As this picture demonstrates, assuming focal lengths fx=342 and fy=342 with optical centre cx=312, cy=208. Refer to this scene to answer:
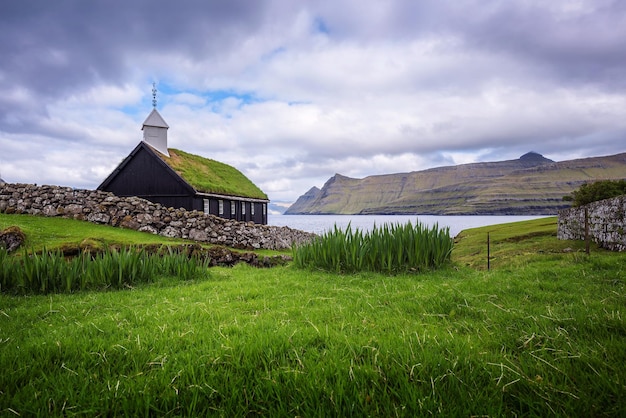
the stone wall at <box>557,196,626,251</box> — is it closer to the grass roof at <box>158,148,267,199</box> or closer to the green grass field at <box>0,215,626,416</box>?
the green grass field at <box>0,215,626,416</box>

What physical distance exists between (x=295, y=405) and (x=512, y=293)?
475 centimetres

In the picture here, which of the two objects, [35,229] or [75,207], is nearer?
[35,229]

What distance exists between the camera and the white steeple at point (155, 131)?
32.4 meters

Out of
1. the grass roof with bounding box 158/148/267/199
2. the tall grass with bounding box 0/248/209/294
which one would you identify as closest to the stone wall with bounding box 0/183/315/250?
the grass roof with bounding box 158/148/267/199

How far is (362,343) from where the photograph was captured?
357cm

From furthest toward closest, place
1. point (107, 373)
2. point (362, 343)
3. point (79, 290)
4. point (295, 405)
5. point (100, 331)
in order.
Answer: point (79, 290) < point (100, 331) < point (362, 343) < point (107, 373) < point (295, 405)

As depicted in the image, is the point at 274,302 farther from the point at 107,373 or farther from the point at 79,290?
the point at 79,290

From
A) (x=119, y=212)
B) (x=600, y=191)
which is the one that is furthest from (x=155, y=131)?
(x=600, y=191)

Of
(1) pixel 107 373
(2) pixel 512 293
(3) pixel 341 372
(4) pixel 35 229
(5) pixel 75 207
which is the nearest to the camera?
(3) pixel 341 372

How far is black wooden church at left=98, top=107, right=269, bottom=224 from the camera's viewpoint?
28078 millimetres

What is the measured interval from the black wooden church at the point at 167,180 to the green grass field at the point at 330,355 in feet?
75.0

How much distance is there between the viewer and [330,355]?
3.34 m

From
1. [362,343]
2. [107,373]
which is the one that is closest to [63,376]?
[107,373]

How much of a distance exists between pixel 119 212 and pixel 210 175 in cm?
1190
